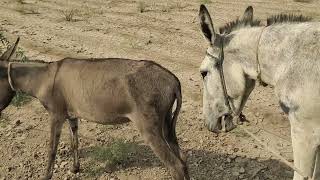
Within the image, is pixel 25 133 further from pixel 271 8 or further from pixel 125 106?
pixel 271 8

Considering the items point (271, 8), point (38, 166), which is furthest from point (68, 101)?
point (271, 8)

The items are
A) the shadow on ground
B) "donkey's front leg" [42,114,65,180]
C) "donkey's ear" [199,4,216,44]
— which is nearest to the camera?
"donkey's ear" [199,4,216,44]

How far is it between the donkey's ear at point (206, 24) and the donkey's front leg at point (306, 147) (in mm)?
1152

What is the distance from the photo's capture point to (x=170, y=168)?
5.03 m

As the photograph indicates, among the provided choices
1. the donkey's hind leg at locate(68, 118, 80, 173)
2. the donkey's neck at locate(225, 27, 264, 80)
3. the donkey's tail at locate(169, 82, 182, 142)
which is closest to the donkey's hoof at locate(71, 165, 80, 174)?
the donkey's hind leg at locate(68, 118, 80, 173)

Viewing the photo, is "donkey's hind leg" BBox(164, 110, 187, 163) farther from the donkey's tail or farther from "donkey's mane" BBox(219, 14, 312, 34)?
"donkey's mane" BBox(219, 14, 312, 34)

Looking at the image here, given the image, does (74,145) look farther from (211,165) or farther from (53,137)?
(211,165)

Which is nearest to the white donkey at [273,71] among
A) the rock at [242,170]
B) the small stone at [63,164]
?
the rock at [242,170]

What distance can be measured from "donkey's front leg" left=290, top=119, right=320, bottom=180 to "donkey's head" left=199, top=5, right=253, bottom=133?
29.4 inches

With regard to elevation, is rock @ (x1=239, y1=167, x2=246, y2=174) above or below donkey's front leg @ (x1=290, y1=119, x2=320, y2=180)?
below

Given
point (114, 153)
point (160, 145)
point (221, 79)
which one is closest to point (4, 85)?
point (114, 153)

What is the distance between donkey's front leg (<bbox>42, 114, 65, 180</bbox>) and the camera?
5609 millimetres

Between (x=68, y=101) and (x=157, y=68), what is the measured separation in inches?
52.4

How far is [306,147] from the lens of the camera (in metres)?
3.83
